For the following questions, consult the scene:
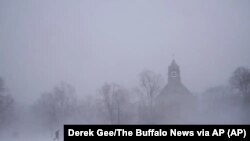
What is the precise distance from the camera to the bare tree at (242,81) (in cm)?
4631

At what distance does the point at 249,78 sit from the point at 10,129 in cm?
4089

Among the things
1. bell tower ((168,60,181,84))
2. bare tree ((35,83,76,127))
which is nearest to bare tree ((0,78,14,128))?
bare tree ((35,83,76,127))

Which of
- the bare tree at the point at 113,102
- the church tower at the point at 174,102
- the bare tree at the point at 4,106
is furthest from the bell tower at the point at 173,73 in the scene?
the bare tree at the point at 4,106

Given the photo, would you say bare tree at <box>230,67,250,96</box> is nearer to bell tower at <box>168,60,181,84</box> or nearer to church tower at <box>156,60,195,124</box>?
church tower at <box>156,60,195,124</box>

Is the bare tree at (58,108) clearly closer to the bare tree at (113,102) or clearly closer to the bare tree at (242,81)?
the bare tree at (113,102)

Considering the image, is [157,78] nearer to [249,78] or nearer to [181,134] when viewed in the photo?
[249,78]

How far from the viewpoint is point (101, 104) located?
179 feet

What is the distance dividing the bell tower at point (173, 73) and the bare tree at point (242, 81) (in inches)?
748

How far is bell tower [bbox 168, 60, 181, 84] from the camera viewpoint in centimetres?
6762

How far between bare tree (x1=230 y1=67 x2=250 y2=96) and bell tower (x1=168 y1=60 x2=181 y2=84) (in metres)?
19.0

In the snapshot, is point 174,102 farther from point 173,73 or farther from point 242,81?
point 173,73

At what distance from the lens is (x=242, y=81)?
46.8 meters

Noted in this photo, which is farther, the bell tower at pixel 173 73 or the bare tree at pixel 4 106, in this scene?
the bell tower at pixel 173 73

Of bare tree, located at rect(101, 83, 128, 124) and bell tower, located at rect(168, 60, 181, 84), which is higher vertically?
bell tower, located at rect(168, 60, 181, 84)
